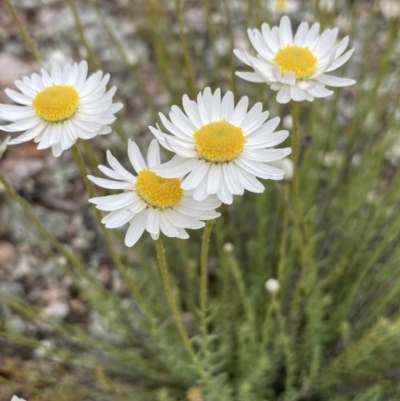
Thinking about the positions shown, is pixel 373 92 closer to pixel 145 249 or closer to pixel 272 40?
pixel 272 40

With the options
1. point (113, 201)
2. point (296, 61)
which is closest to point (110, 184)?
point (113, 201)

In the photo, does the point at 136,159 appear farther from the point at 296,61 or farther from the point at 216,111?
the point at 296,61

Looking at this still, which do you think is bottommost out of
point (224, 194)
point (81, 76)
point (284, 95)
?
point (224, 194)

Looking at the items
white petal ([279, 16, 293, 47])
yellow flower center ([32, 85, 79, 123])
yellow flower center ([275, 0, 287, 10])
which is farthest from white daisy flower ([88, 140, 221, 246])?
yellow flower center ([275, 0, 287, 10])

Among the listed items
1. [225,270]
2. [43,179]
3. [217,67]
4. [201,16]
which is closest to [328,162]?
[217,67]

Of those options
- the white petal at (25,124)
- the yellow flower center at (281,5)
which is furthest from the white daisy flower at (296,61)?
the yellow flower center at (281,5)

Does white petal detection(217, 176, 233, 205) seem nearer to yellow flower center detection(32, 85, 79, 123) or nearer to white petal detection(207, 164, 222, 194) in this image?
white petal detection(207, 164, 222, 194)
